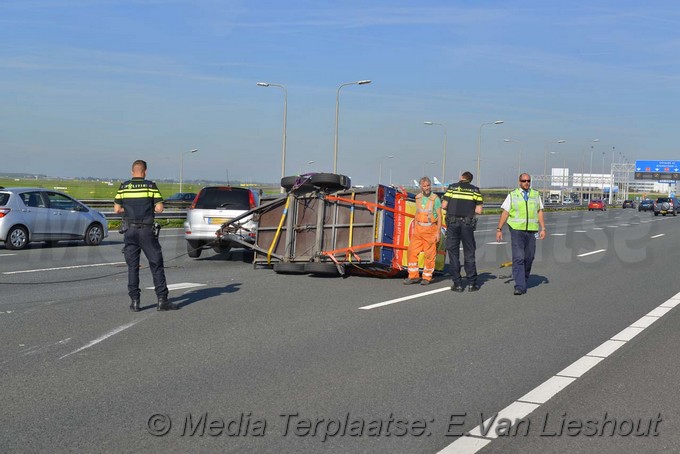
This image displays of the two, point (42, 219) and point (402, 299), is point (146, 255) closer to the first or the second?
point (402, 299)

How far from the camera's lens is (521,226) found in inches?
490

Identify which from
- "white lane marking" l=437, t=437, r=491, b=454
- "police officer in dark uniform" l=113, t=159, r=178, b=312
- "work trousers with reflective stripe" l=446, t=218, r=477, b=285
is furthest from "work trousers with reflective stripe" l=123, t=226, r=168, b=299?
"white lane marking" l=437, t=437, r=491, b=454

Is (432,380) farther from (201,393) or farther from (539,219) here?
(539,219)

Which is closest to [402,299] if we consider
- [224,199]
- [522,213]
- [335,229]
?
[522,213]

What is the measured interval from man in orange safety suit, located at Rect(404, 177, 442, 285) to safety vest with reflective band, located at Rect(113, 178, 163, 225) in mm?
4669

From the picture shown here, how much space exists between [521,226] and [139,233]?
225 inches

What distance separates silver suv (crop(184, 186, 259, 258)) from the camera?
57.5 feet

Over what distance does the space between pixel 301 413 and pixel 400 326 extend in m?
3.73

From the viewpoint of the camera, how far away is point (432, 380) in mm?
6703

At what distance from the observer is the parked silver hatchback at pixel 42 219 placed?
19422 mm

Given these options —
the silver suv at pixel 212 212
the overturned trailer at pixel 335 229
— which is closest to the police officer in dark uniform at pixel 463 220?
the overturned trailer at pixel 335 229

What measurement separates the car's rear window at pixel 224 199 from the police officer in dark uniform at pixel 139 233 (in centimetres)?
768

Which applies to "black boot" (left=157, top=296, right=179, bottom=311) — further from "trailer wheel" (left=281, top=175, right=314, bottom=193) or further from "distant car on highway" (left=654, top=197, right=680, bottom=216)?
"distant car on highway" (left=654, top=197, right=680, bottom=216)

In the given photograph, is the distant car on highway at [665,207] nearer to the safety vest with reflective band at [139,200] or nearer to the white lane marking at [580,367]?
the safety vest with reflective band at [139,200]
